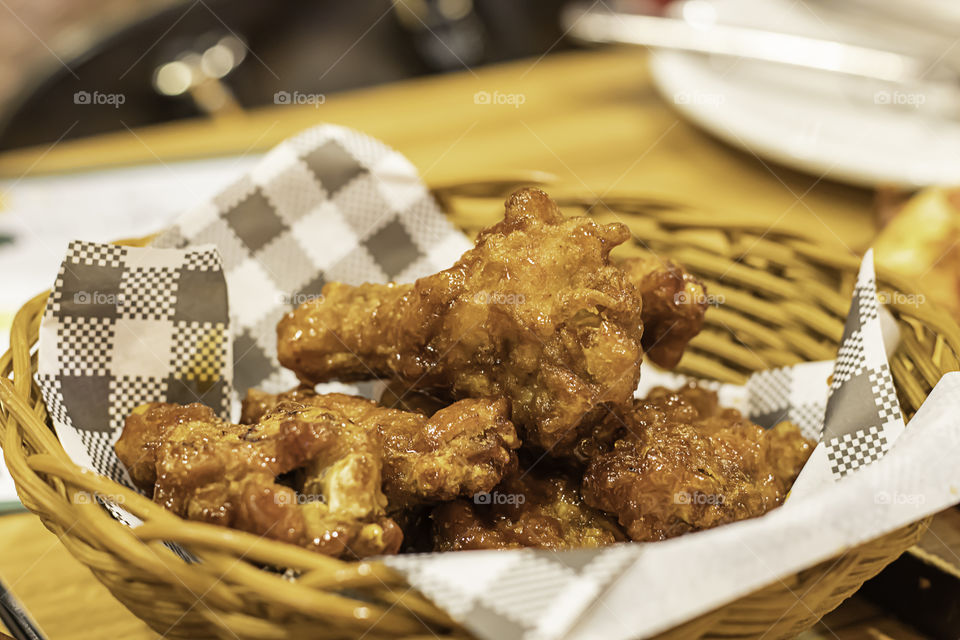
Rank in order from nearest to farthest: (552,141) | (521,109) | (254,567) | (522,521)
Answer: (254,567)
(522,521)
(552,141)
(521,109)

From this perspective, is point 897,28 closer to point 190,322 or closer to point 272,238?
point 272,238

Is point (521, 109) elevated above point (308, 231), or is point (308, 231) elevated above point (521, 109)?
point (521, 109)

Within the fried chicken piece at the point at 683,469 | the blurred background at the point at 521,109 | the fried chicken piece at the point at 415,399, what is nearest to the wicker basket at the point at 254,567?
the fried chicken piece at the point at 683,469

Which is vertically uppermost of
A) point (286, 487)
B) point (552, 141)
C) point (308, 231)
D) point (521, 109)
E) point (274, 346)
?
point (521, 109)

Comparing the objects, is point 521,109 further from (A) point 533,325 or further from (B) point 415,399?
(A) point 533,325

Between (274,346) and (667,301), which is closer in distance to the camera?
Result: (667,301)

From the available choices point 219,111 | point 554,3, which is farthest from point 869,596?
point 554,3

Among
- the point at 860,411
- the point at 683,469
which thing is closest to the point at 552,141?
the point at 860,411
